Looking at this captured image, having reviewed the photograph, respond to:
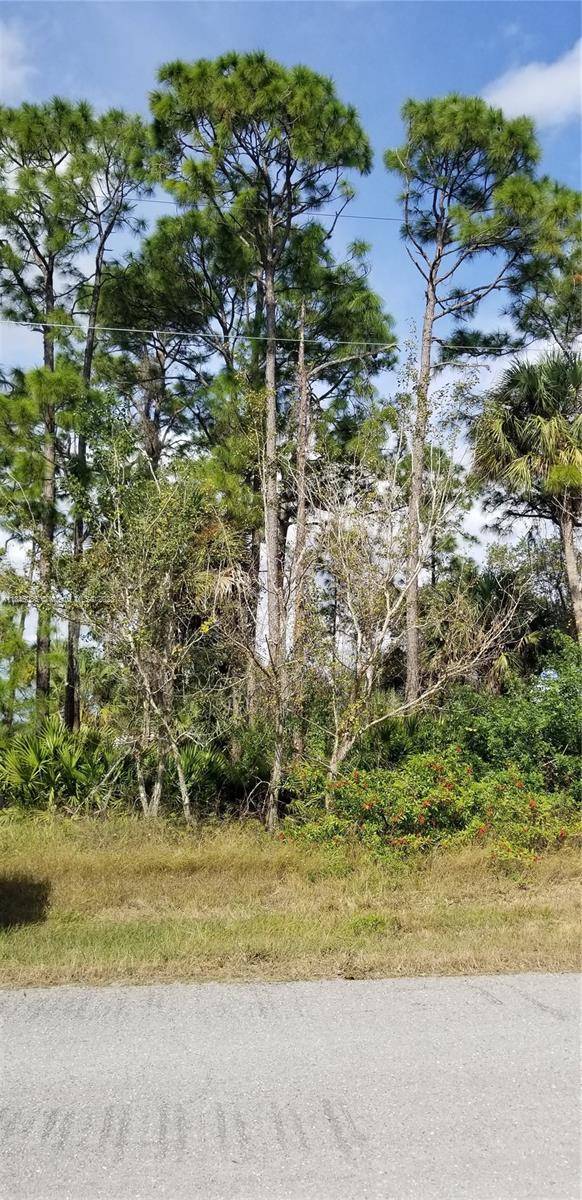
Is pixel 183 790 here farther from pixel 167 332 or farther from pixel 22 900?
pixel 167 332

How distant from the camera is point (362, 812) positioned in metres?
8.92

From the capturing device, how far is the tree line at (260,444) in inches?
404

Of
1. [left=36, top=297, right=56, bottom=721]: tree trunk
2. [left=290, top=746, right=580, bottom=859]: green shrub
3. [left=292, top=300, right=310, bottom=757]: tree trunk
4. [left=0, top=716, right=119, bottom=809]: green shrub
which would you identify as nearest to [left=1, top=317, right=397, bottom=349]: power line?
[left=36, top=297, right=56, bottom=721]: tree trunk

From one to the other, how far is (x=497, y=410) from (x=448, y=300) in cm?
304

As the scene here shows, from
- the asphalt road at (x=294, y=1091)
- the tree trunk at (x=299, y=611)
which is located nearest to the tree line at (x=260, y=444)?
the tree trunk at (x=299, y=611)

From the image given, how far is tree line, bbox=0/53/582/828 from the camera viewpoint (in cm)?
1027

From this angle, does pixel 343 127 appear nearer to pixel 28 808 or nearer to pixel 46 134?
pixel 46 134

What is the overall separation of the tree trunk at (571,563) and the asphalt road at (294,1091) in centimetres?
Answer: 1052

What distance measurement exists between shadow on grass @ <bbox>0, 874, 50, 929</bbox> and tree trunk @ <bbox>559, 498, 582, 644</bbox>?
407 inches

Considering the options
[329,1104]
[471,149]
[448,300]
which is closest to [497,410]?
[448,300]

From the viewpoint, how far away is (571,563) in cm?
1538

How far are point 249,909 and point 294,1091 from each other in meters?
3.24

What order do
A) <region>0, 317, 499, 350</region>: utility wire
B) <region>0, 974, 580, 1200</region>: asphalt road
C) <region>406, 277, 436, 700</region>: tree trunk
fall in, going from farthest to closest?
<region>0, 317, 499, 350</region>: utility wire
<region>406, 277, 436, 700</region>: tree trunk
<region>0, 974, 580, 1200</region>: asphalt road

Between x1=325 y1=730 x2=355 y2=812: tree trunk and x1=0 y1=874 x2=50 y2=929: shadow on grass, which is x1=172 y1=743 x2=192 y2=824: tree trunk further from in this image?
x1=0 y1=874 x2=50 y2=929: shadow on grass
